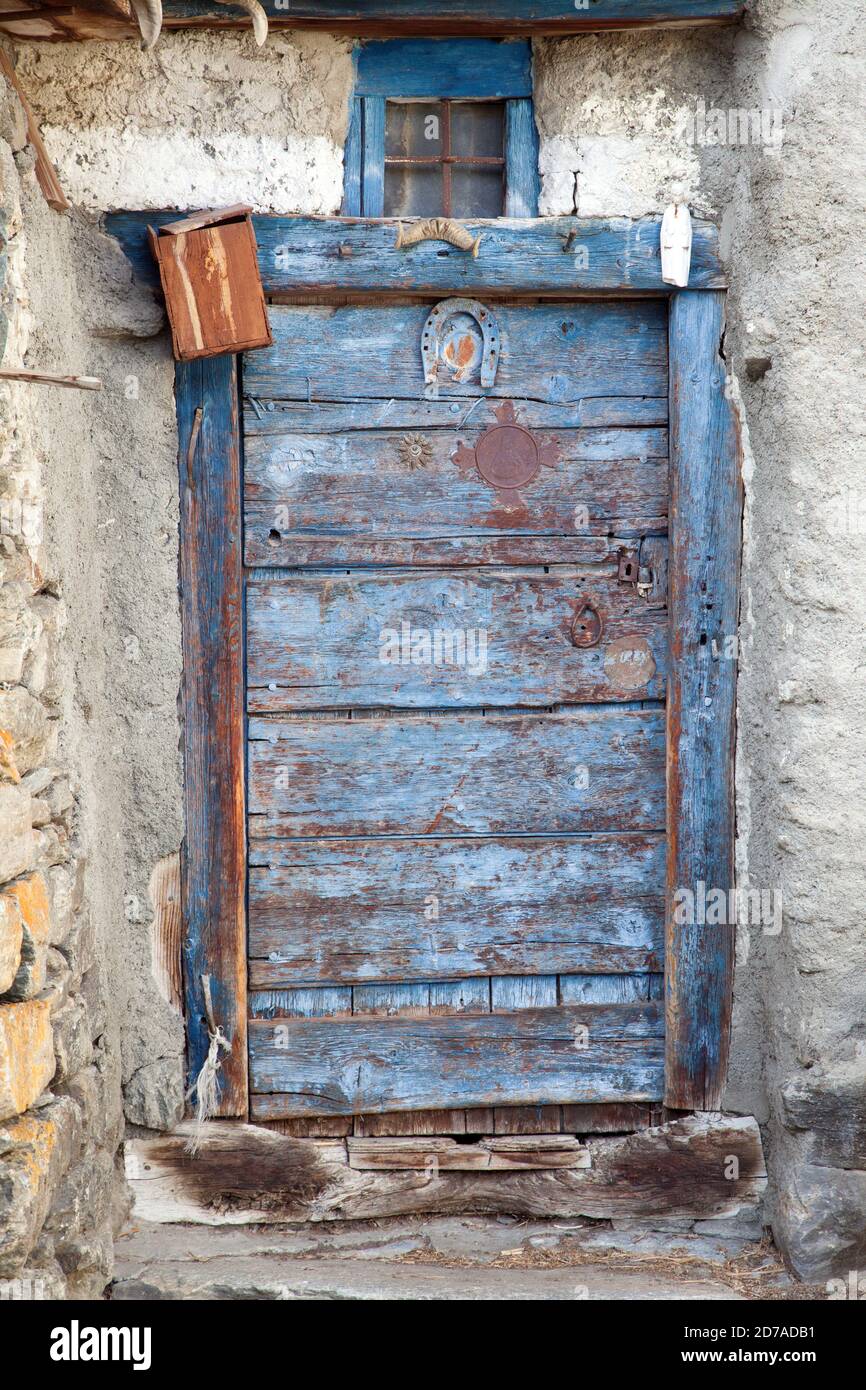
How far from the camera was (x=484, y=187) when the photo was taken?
286cm

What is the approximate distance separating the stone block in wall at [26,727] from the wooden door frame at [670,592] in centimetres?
45

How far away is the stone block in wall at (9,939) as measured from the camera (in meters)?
2.11

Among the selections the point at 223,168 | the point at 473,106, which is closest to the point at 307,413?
the point at 223,168

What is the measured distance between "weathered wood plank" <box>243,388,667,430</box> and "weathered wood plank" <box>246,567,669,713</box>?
358 millimetres

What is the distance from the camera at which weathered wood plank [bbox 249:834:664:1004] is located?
9.48 ft

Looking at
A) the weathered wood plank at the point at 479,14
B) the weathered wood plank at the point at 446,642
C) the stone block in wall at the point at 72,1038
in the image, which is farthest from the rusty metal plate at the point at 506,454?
the stone block in wall at the point at 72,1038

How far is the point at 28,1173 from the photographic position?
2.14 meters

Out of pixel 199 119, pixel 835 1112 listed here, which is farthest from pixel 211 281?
pixel 835 1112

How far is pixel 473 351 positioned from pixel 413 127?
561 mm

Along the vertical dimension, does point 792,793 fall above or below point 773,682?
below

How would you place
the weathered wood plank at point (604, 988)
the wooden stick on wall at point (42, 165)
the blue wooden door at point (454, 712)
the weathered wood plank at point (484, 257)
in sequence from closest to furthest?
the wooden stick on wall at point (42, 165) < the weathered wood plank at point (484, 257) < the blue wooden door at point (454, 712) < the weathered wood plank at point (604, 988)

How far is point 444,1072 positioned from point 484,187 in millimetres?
2184

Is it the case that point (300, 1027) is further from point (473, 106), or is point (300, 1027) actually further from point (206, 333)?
point (473, 106)

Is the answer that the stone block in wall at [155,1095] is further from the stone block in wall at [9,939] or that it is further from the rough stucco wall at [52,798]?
the stone block in wall at [9,939]
